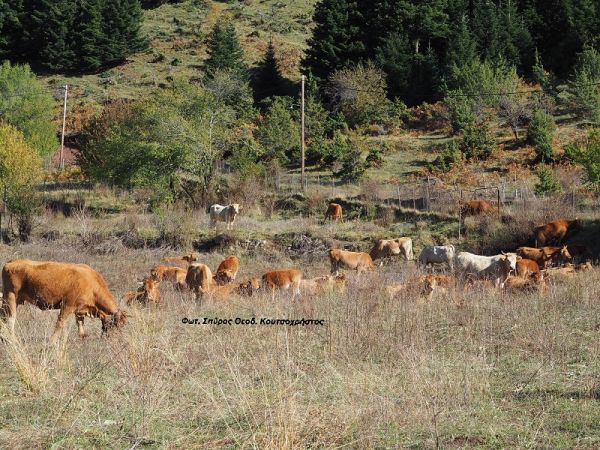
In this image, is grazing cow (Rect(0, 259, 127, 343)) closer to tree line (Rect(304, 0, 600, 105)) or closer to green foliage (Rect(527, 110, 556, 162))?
green foliage (Rect(527, 110, 556, 162))

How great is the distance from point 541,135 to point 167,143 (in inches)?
848

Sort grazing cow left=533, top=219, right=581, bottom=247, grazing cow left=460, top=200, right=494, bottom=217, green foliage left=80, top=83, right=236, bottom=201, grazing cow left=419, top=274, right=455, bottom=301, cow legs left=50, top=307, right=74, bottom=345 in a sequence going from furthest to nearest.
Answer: green foliage left=80, top=83, right=236, bottom=201 → grazing cow left=460, top=200, right=494, bottom=217 → grazing cow left=533, top=219, right=581, bottom=247 → grazing cow left=419, top=274, right=455, bottom=301 → cow legs left=50, top=307, right=74, bottom=345

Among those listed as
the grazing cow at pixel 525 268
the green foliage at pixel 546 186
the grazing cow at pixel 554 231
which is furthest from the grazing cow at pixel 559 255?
the green foliage at pixel 546 186

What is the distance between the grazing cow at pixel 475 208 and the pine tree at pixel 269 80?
116 ft

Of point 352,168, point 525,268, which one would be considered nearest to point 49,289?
point 525,268

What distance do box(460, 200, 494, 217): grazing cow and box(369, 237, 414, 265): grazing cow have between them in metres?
4.92

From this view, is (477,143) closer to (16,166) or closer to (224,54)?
(224,54)

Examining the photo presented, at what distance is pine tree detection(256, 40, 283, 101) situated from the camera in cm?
6209

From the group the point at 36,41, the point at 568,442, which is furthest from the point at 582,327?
the point at 36,41

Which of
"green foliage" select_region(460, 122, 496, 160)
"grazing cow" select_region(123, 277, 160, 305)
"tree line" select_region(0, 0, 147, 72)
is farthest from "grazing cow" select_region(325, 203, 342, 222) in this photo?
"tree line" select_region(0, 0, 147, 72)

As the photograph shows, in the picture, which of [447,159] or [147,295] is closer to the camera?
[147,295]

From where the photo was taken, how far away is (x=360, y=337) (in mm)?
9195

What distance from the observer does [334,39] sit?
199ft

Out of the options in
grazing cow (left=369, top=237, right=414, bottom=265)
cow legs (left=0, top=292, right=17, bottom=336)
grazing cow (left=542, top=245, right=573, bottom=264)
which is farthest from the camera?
grazing cow (left=369, top=237, right=414, bottom=265)
